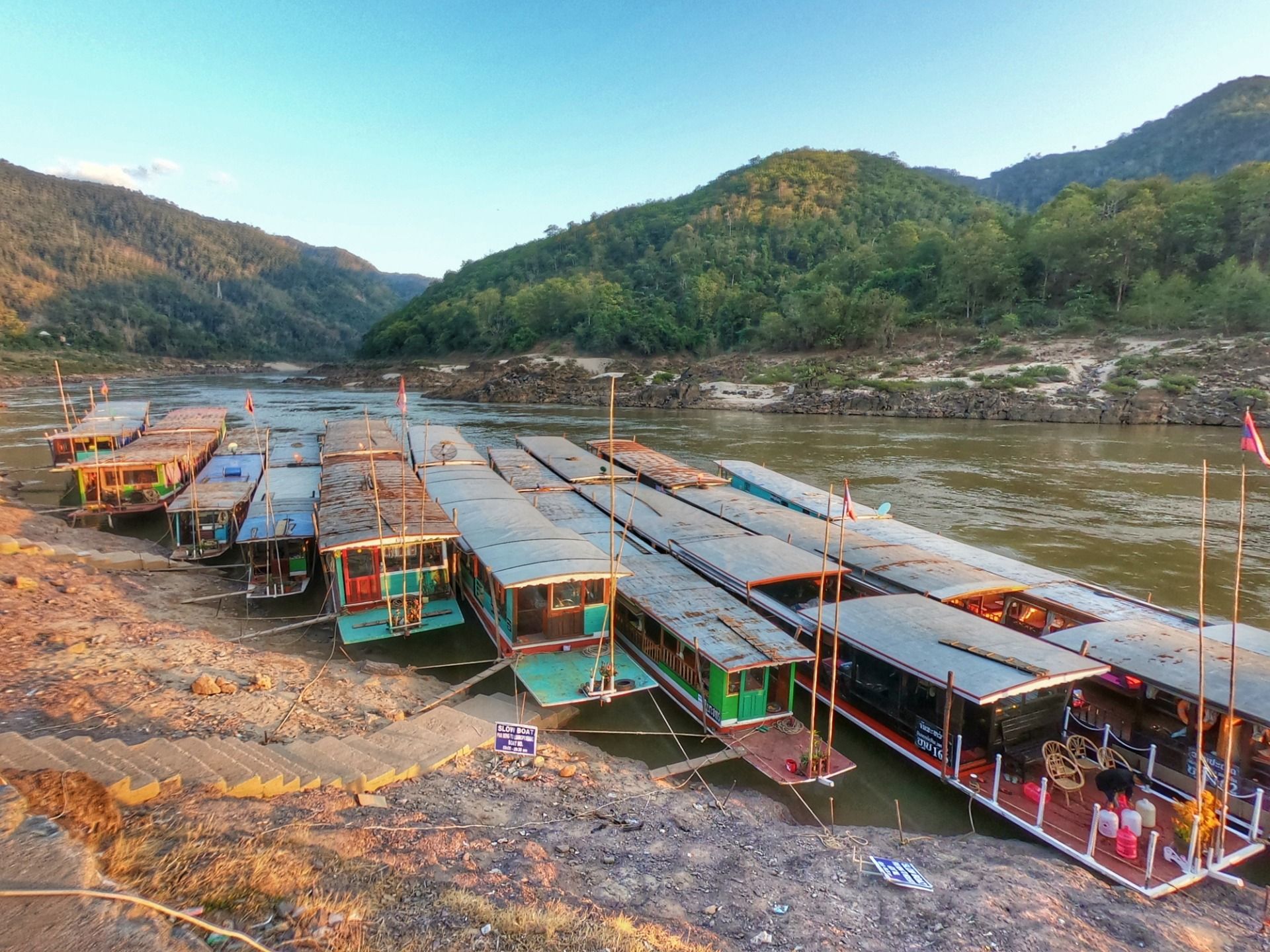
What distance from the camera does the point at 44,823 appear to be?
5.04 metres

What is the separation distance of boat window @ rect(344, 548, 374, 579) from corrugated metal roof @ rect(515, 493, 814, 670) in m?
5.49

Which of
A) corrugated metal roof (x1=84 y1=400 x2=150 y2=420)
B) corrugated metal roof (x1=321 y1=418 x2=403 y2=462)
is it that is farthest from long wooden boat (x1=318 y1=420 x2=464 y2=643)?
corrugated metal roof (x1=84 y1=400 x2=150 y2=420)

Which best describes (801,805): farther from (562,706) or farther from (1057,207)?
(1057,207)

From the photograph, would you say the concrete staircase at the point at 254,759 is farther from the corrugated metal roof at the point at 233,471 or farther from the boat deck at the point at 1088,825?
the corrugated metal roof at the point at 233,471

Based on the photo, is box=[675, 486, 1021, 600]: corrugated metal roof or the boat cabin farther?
the boat cabin

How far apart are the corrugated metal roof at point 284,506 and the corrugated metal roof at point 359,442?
1339 millimetres

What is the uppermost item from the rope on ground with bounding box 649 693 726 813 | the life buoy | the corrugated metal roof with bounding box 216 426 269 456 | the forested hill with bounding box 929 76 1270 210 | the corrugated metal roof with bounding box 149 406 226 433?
the forested hill with bounding box 929 76 1270 210

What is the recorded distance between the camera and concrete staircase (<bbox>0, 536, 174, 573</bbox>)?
16.3 metres

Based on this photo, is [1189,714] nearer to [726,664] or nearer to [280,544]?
[726,664]

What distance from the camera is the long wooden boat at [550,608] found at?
12.2m

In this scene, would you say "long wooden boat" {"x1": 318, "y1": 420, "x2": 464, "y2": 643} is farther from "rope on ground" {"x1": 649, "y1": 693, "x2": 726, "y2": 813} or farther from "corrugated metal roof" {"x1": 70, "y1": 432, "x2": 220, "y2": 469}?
"corrugated metal roof" {"x1": 70, "y1": 432, "x2": 220, "y2": 469}

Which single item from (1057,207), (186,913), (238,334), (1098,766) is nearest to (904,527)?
(1098,766)

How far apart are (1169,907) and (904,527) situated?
1245 centimetres

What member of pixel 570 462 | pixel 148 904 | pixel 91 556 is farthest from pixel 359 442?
pixel 148 904
